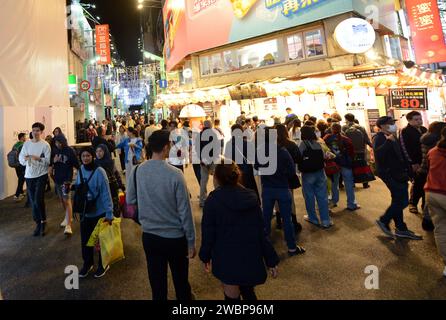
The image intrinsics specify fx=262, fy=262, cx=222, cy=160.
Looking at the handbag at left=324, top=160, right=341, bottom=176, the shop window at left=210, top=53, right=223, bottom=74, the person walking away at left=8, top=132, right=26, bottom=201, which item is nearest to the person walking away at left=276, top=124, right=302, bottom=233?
the handbag at left=324, top=160, right=341, bottom=176

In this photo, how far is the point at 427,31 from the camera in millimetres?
12930

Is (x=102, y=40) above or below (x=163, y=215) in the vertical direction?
above

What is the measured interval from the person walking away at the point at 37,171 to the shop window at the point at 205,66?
1222 centimetres

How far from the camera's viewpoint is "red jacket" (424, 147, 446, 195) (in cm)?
343

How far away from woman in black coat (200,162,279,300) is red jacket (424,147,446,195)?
107 inches

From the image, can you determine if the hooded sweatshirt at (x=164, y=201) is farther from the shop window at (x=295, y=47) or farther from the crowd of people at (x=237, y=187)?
the shop window at (x=295, y=47)

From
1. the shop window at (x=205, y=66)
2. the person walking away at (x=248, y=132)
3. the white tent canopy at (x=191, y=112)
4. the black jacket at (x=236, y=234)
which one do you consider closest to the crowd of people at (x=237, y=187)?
the black jacket at (x=236, y=234)

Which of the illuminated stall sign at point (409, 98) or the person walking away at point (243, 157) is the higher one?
the illuminated stall sign at point (409, 98)

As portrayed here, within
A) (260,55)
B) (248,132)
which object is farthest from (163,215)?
(260,55)

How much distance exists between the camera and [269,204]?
4.29 metres

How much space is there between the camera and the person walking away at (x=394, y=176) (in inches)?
173

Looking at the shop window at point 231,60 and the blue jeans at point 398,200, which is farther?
the shop window at point 231,60

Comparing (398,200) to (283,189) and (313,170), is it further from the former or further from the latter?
(283,189)

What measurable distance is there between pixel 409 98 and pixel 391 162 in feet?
16.9
